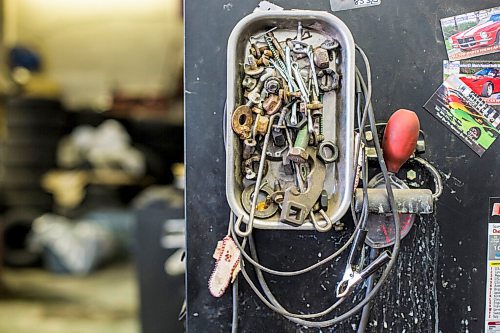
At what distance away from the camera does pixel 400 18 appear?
0.89 m

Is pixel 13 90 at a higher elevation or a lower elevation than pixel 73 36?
lower

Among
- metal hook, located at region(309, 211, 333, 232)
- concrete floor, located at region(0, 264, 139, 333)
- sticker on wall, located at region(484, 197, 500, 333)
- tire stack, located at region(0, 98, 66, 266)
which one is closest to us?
metal hook, located at region(309, 211, 333, 232)

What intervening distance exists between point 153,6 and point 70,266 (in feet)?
8.04

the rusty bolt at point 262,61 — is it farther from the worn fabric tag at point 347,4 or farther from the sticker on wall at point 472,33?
the sticker on wall at point 472,33

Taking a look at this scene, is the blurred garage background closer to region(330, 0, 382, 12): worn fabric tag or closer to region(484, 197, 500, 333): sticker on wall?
region(484, 197, 500, 333): sticker on wall

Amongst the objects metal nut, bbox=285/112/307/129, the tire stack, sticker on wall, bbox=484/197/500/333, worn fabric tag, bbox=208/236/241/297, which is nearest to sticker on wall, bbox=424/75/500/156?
sticker on wall, bbox=484/197/500/333

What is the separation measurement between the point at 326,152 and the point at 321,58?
0.47 ft

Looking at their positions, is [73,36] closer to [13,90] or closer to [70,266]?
[13,90]

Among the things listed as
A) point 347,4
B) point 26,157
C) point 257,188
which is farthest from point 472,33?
point 26,157

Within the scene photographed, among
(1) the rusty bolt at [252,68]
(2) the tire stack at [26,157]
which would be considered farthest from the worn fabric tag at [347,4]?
(2) the tire stack at [26,157]

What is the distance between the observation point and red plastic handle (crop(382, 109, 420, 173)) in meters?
0.83

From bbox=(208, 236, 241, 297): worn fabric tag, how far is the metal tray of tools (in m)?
0.07

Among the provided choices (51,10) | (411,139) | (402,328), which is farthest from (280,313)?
(51,10)

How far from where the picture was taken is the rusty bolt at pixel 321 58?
2.72 feet
